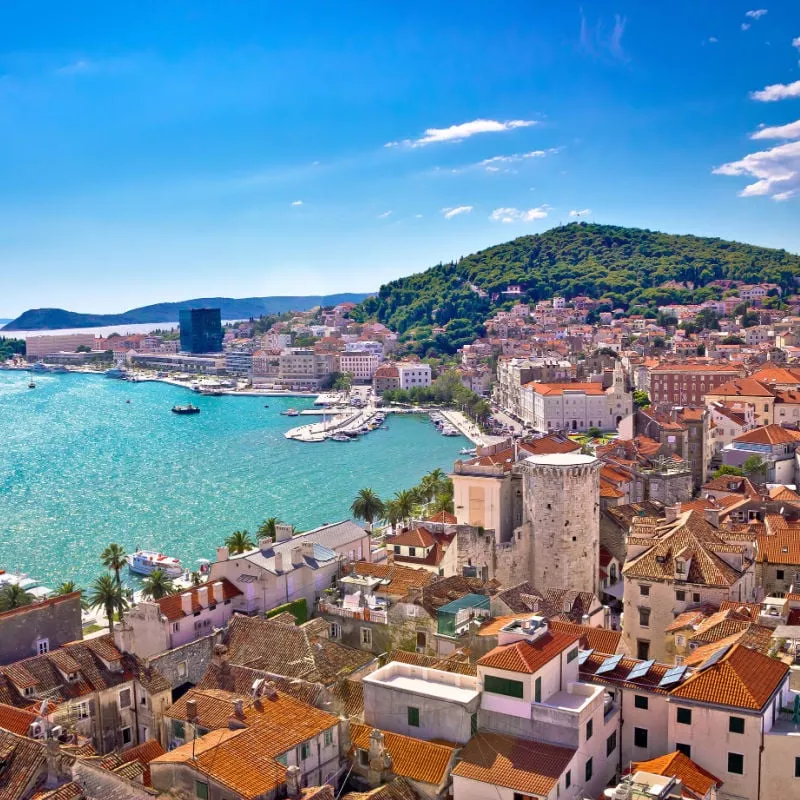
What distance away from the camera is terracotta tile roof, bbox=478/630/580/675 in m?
11.8

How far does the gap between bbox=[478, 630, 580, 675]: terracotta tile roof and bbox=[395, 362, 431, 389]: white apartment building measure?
100647 mm

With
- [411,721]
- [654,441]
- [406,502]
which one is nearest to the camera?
[411,721]

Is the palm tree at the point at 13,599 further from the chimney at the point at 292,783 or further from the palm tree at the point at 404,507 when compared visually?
the chimney at the point at 292,783

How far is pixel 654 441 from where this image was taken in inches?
1592

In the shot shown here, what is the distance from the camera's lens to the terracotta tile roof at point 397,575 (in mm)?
19281

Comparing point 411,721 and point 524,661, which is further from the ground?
point 524,661

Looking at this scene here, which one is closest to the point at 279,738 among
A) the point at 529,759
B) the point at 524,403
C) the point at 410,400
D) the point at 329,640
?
the point at 529,759

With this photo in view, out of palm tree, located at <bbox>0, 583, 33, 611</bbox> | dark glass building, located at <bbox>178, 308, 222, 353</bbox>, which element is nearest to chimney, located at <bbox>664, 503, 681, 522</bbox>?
palm tree, located at <bbox>0, 583, 33, 611</bbox>

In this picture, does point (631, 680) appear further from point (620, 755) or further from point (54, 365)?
point (54, 365)

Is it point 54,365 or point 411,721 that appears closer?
point 411,721

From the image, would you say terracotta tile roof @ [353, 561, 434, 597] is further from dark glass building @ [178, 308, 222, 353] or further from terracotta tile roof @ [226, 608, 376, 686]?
dark glass building @ [178, 308, 222, 353]

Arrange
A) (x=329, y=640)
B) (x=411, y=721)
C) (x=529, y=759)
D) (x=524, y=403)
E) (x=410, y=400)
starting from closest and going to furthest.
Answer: (x=529, y=759) < (x=411, y=721) < (x=329, y=640) < (x=524, y=403) < (x=410, y=400)

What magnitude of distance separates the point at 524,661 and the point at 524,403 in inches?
2763

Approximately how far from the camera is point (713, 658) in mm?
12328
